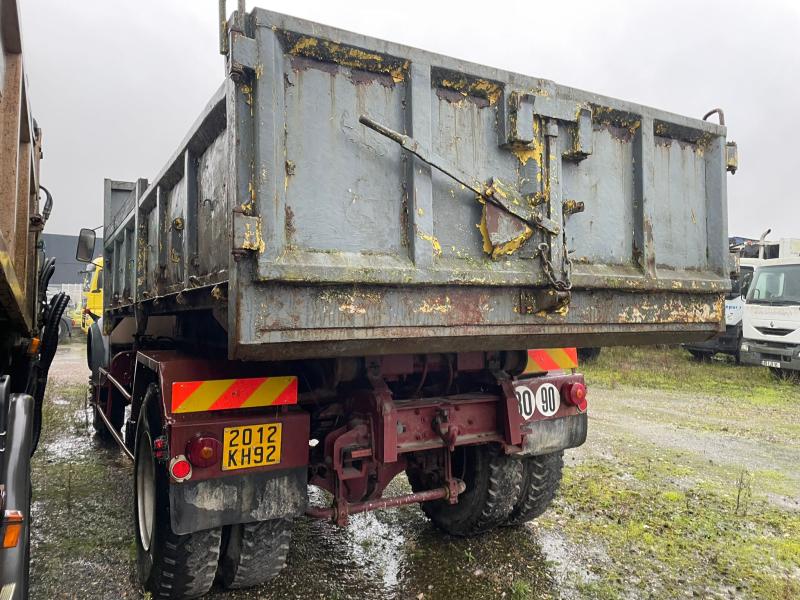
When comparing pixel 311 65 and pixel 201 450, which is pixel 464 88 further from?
pixel 201 450

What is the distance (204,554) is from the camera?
8.65 ft

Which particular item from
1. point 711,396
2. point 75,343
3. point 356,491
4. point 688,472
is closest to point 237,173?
point 356,491

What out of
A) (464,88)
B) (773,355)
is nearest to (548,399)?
(464,88)

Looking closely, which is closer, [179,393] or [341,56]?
[341,56]

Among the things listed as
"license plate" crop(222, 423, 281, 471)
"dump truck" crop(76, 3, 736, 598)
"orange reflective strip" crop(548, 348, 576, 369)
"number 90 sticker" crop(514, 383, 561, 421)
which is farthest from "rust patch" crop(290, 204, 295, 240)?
"orange reflective strip" crop(548, 348, 576, 369)

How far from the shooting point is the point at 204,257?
2.78 metres

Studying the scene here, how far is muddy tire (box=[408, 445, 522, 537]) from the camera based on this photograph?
3389 millimetres

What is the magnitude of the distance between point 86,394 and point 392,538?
703 centimetres

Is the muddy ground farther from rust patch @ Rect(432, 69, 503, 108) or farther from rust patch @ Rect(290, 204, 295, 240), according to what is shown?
rust patch @ Rect(432, 69, 503, 108)

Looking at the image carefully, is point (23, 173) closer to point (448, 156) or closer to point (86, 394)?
point (448, 156)

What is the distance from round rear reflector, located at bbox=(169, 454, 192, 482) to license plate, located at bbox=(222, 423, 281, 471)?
0.50ft

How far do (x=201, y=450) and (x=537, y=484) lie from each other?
2.12 metres

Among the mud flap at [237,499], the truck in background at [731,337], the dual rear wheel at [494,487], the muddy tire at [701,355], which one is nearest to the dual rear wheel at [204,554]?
the mud flap at [237,499]

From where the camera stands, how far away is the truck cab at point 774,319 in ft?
33.1
